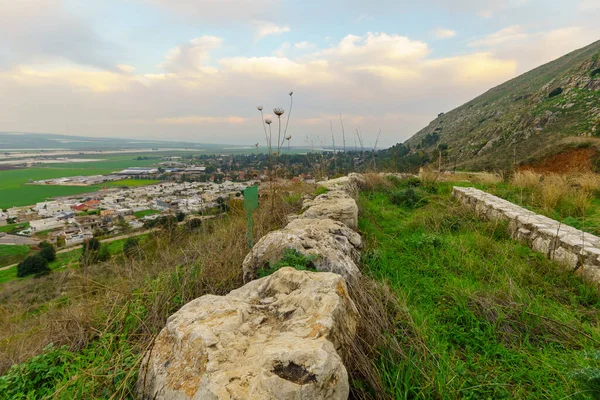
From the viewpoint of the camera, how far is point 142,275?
9.77 ft

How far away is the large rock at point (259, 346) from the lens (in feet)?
3.80

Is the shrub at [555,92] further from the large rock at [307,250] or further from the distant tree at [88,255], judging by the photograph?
the distant tree at [88,255]

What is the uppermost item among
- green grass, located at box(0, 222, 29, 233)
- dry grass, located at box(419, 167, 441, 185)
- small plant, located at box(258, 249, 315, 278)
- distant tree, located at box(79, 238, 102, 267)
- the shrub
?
the shrub

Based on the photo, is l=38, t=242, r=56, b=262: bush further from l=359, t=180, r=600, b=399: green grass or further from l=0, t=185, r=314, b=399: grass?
l=359, t=180, r=600, b=399: green grass

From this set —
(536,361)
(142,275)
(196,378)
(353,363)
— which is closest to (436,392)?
(353,363)

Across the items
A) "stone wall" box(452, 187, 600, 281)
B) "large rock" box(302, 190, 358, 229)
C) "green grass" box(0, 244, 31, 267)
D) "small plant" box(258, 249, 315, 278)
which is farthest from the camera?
"green grass" box(0, 244, 31, 267)

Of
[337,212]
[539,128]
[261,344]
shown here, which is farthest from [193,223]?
[539,128]

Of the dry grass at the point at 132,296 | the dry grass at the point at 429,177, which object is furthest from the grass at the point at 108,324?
the dry grass at the point at 429,177

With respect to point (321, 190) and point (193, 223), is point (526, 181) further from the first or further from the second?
point (193, 223)

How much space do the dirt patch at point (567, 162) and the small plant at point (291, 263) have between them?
14.5 m

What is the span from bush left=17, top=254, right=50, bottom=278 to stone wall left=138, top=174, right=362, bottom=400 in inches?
344

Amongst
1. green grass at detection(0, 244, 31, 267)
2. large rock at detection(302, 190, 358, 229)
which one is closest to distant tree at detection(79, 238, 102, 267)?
large rock at detection(302, 190, 358, 229)

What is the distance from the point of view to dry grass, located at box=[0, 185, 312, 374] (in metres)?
2.18

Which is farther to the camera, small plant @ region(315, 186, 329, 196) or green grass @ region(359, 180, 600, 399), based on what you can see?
small plant @ region(315, 186, 329, 196)
